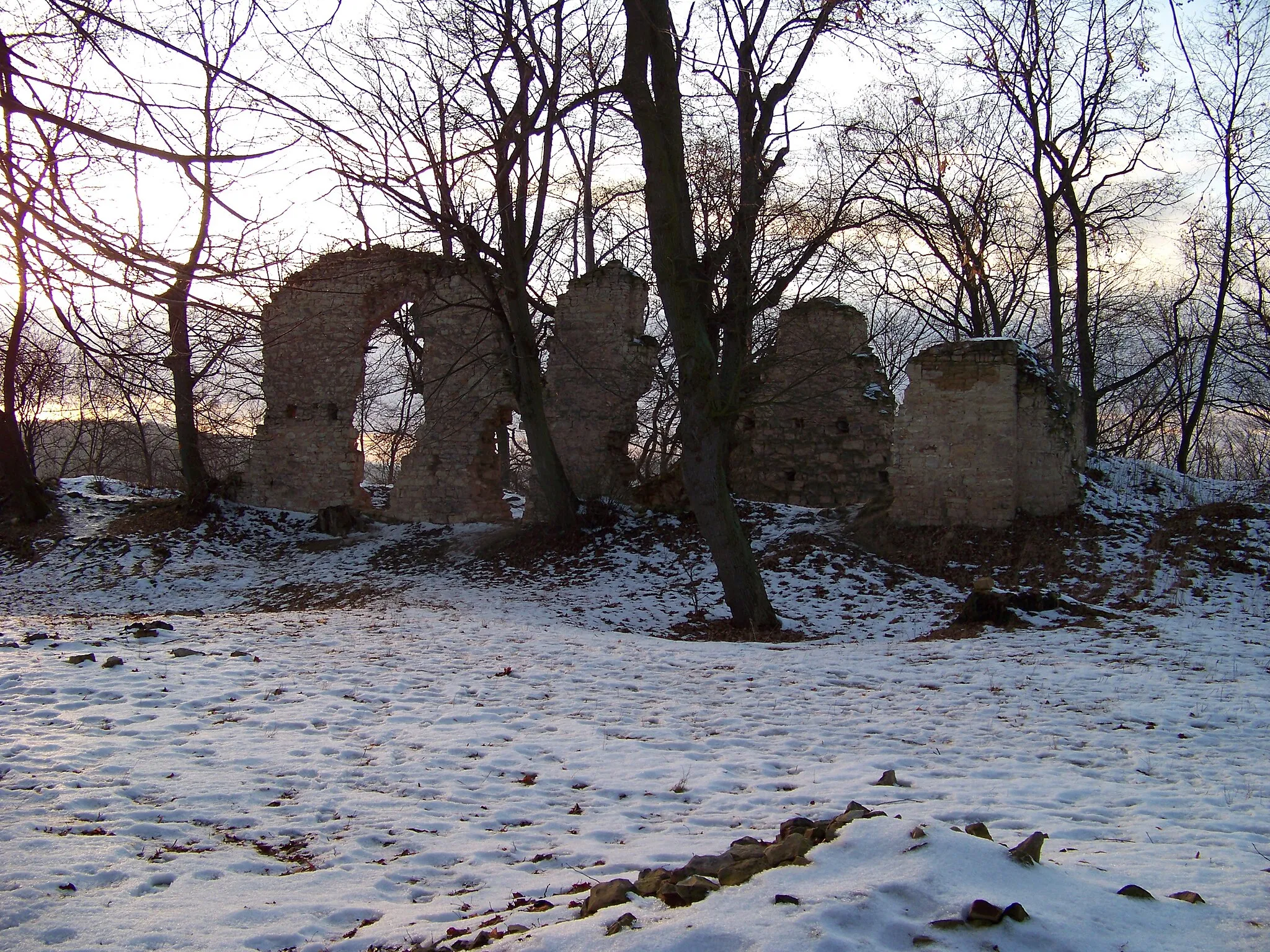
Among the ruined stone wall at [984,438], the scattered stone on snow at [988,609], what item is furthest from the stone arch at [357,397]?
the scattered stone on snow at [988,609]

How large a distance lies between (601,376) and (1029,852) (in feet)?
44.0

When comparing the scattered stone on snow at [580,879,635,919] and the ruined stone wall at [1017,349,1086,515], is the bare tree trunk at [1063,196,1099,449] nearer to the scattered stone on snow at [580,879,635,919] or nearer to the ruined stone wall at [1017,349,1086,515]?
the ruined stone wall at [1017,349,1086,515]

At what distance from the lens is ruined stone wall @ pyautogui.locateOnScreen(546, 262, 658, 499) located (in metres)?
15.6

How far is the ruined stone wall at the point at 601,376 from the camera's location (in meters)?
15.6

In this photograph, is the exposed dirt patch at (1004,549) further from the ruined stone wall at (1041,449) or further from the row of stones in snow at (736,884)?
the row of stones in snow at (736,884)

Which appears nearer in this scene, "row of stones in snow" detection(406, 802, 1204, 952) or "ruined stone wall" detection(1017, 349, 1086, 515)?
"row of stones in snow" detection(406, 802, 1204, 952)

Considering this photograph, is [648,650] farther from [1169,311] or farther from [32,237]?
[1169,311]

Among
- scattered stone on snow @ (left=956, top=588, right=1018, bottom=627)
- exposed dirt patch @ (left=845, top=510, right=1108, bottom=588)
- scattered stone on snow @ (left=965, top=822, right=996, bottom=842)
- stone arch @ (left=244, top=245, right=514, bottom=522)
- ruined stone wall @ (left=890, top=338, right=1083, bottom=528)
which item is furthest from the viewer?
stone arch @ (left=244, top=245, right=514, bottom=522)

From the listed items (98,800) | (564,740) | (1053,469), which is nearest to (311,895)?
(98,800)

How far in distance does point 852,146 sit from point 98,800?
14.4m

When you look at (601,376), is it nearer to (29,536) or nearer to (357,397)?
(357,397)

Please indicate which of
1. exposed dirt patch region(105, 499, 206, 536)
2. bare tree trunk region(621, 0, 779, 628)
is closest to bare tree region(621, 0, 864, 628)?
bare tree trunk region(621, 0, 779, 628)

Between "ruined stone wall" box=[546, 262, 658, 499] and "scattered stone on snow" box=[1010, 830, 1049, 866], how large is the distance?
1292 cm

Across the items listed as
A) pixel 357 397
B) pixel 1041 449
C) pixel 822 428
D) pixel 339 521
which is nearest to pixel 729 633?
pixel 1041 449
